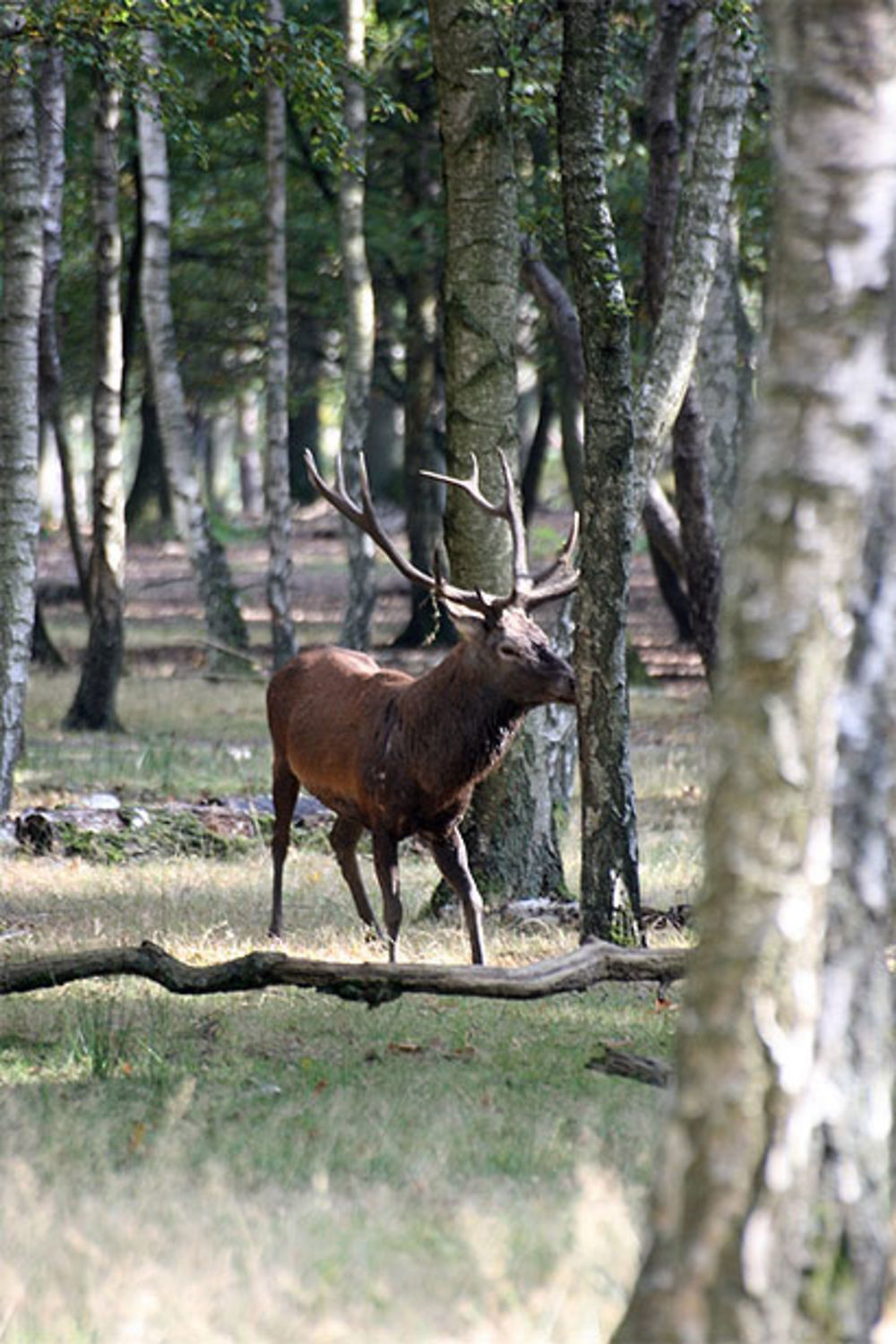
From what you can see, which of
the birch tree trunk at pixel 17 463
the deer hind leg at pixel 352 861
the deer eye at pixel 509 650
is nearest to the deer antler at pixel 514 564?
the deer eye at pixel 509 650

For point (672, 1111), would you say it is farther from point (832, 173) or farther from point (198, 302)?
point (198, 302)

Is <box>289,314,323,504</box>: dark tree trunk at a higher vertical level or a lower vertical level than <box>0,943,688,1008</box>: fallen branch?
higher

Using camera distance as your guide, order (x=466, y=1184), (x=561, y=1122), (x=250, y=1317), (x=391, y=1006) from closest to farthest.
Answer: (x=250, y=1317) → (x=466, y=1184) → (x=561, y=1122) → (x=391, y=1006)

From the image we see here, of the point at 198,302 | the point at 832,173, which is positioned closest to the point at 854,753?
the point at 832,173

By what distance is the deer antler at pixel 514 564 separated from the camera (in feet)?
29.0

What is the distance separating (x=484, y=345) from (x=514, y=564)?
1713 millimetres

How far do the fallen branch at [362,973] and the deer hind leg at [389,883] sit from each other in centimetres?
168

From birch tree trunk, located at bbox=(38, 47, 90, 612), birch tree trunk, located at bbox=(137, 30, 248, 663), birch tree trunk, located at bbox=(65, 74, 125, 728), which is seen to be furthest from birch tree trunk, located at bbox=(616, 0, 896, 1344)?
birch tree trunk, located at bbox=(65, 74, 125, 728)

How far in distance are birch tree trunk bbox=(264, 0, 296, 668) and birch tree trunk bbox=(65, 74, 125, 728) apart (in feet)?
5.20

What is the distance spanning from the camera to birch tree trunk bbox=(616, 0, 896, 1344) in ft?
11.7

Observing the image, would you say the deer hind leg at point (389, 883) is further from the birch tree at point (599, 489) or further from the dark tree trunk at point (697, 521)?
the dark tree trunk at point (697, 521)

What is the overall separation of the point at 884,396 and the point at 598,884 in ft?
17.8

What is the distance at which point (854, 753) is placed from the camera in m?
3.78

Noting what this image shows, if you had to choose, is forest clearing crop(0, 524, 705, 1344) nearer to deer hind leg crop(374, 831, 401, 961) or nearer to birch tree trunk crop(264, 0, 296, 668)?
deer hind leg crop(374, 831, 401, 961)
